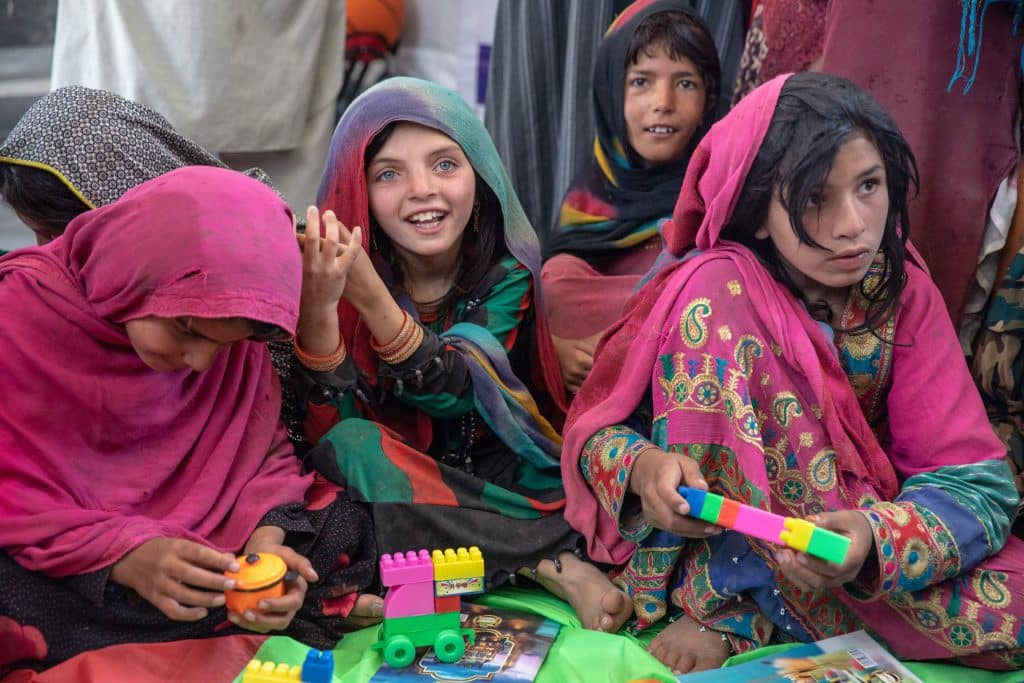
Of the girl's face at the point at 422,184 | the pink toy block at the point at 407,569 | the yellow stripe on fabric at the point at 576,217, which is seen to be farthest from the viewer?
the yellow stripe on fabric at the point at 576,217

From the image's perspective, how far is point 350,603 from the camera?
1.86m

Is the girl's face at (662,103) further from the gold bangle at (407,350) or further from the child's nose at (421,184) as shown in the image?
the gold bangle at (407,350)

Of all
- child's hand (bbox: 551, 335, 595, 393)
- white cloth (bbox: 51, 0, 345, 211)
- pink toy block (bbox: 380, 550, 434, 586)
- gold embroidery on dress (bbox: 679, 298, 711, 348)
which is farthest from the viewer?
white cloth (bbox: 51, 0, 345, 211)

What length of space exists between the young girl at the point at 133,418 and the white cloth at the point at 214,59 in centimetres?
181

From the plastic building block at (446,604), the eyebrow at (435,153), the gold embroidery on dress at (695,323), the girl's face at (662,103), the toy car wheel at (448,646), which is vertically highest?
the girl's face at (662,103)

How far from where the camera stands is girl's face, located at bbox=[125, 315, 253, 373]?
1566 millimetres

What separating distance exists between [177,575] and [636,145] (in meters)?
1.69

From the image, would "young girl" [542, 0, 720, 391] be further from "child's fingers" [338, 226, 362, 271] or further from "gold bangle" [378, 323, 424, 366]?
"child's fingers" [338, 226, 362, 271]

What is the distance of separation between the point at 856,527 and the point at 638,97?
1.46m

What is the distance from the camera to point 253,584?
4.99 ft

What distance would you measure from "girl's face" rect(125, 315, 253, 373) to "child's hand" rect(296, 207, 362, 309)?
0.74ft

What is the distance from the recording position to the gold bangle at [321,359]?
6.26 ft

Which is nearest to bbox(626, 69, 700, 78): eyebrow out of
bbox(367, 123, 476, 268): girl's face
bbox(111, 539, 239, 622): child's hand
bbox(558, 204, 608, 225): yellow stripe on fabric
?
bbox(558, 204, 608, 225): yellow stripe on fabric

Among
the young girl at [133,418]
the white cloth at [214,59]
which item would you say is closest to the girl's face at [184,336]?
the young girl at [133,418]
